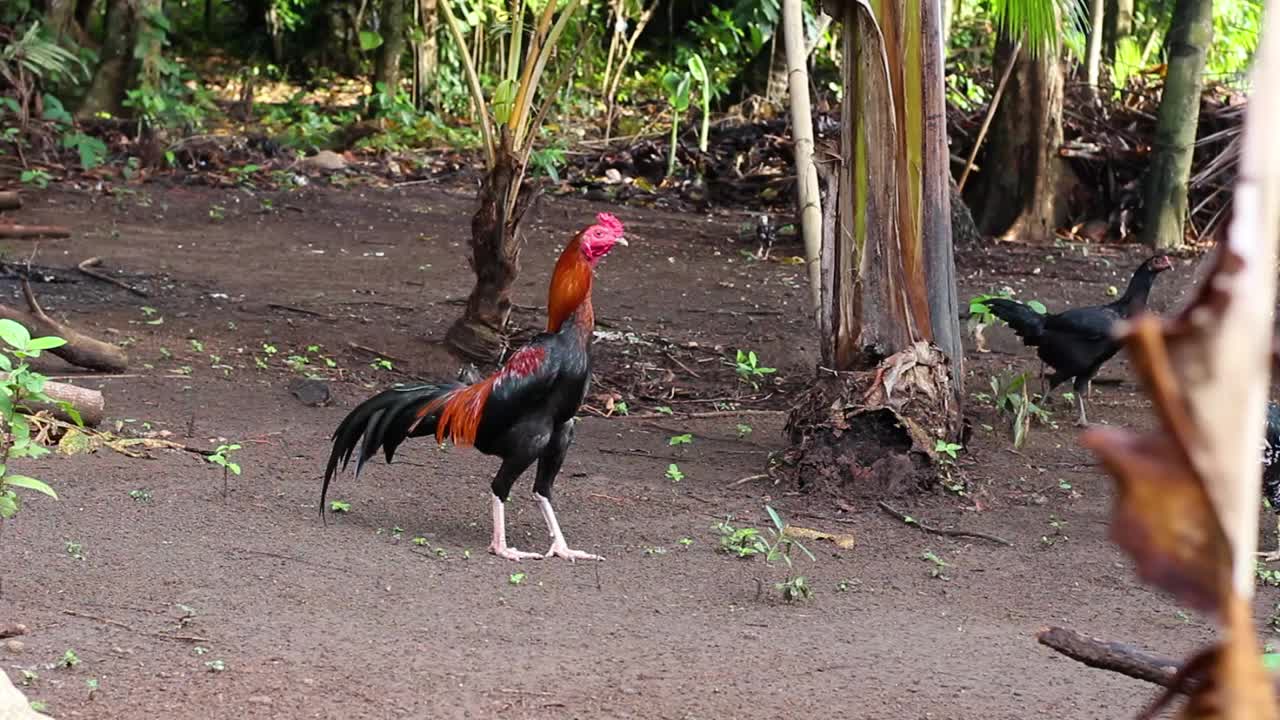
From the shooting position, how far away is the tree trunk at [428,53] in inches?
760

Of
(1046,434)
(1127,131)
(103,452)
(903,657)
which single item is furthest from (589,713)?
(1127,131)

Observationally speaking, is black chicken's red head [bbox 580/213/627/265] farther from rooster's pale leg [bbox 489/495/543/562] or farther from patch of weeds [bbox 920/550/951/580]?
patch of weeds [bbox 920/550/951/580]

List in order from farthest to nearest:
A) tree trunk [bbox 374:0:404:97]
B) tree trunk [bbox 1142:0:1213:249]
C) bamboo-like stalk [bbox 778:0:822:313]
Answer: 1. tree trunk [bbox 374:0:404:97]
2. tree trunk [bbox 1142:0:1213:249]
3. bamboo-like stalk [bbox 778:0:822:313]

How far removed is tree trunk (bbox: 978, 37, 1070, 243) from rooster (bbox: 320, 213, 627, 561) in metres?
8.77

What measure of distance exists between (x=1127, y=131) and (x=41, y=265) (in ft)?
34.3

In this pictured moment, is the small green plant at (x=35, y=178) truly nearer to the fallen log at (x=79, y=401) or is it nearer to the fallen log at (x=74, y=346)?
the fallen log at (x=74, y=346)

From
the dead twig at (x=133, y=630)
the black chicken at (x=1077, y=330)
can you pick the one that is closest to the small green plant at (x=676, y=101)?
the black chicken at (x=1077, y=330)

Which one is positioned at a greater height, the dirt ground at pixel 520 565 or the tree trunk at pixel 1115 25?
the tree trunk at pixel 1115 25

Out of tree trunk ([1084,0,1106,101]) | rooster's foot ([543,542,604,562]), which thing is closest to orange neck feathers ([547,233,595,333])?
rooster's foot ([543,542,604,562])

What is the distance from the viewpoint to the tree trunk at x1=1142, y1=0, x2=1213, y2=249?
12.6 m

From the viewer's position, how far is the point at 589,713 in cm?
386

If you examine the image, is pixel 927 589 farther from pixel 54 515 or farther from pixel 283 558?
pixel 54 515

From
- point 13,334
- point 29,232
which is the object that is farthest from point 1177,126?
point 13,334

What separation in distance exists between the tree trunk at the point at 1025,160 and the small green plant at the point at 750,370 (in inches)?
227
